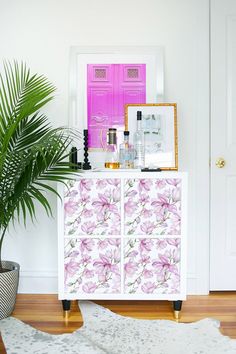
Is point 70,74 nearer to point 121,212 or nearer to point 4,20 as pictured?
point 4,20

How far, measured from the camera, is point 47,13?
328 centimetres

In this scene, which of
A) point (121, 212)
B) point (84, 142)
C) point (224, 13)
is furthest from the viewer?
point (224, 13)

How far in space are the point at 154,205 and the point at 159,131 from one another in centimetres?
Answer: 58

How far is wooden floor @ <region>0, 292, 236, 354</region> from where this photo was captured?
272cm

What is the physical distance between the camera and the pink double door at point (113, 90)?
324 centimetres

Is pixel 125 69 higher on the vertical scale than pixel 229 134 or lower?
higher

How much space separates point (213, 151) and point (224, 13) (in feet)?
3.29

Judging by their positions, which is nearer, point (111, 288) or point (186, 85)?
point (111, 288)

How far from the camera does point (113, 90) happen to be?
3.24m

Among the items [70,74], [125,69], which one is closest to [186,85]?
[125,69]

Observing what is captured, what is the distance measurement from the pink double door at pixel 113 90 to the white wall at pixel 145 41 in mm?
187

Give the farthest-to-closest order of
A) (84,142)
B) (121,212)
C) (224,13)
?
(224,13)
(84,142)
(121,212)

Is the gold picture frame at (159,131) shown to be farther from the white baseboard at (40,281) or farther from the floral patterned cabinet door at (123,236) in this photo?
the white baseboard at (40,281)

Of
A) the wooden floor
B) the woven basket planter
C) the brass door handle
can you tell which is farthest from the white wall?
the woven basket planter
